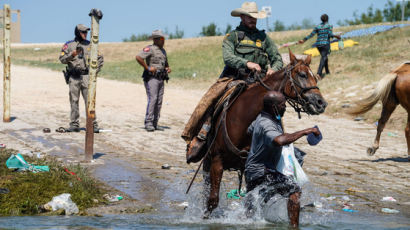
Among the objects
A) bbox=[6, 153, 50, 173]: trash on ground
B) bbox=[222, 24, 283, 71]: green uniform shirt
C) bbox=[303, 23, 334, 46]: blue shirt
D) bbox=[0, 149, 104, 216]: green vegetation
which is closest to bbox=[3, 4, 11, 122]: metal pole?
bbox=[0, 149, 104, 216]: green vegetation

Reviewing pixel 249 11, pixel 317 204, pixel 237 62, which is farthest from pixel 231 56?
pixel 317 204

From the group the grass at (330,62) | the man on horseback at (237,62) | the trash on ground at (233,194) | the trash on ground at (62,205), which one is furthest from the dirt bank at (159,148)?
the grass at (330,62)

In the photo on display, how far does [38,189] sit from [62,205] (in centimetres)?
51

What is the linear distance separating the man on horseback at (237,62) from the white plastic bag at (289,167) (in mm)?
1017

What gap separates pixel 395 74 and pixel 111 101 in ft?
36.5

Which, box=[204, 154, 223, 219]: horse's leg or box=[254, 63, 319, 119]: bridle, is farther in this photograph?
box=[204, 154, 223, 219]: horse's leg

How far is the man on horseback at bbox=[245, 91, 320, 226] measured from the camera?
5789 mm

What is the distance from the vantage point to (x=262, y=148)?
584 cm

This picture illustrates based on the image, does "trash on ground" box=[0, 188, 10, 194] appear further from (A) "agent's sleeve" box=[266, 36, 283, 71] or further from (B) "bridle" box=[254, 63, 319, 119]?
(A) "agent's sleeve" box=[266, 36, 283, 71]

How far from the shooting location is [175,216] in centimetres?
696

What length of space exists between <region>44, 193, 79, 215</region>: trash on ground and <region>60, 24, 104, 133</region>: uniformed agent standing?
19.8ft

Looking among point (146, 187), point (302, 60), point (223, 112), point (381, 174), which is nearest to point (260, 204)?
point (223, 112)

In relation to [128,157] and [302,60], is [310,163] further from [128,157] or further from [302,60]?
[302,60]

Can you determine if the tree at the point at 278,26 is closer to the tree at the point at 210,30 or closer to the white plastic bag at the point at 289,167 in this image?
the tree at the point at 210,30
